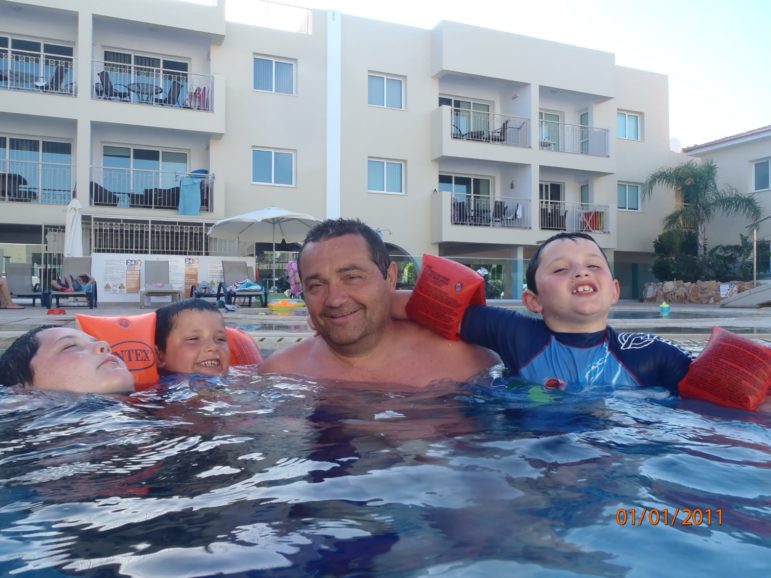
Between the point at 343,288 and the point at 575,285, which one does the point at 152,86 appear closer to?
the point at 343,288

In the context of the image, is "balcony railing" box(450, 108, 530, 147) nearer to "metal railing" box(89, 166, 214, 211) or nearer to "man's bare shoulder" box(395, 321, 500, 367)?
"metal railing" box(89, 166, 214, 211)

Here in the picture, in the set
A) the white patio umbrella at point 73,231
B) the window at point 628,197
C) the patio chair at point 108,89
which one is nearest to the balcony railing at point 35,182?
the white patio umbrella at point 73,231

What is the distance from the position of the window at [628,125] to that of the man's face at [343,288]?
2113cm

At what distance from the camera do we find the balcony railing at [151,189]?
15516 mm

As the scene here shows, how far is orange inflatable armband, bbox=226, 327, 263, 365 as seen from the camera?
14.0ft

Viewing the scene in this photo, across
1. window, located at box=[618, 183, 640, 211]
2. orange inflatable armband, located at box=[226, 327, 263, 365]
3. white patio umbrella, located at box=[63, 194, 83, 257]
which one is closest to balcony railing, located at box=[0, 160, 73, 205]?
white patio umbrella, located at box=[63, 194, 83, 257]

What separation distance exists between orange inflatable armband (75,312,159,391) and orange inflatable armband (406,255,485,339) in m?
1.63

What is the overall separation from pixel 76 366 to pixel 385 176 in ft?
52.2

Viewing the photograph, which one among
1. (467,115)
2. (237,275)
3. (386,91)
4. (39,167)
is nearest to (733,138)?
(467,115)

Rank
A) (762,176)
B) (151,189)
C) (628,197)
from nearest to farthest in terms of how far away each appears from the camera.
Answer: (151,189)
(762,176)
(628,197)

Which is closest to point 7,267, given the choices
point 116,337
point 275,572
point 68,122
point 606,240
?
point 68,122

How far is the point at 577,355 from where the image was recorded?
10.4 ft

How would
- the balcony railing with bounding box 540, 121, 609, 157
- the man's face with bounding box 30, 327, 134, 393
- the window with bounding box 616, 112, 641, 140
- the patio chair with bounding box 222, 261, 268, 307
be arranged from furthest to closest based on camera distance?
the window with bounding box 616, 112, 641, 140 < the balcony railing with bounding box 540, 121, 609, 157 < the patio chair with bounding box 222, 261, 268, 307 < the man's face with bounding box 30, 327, 134, 393

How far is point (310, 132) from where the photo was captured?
56.9ft
